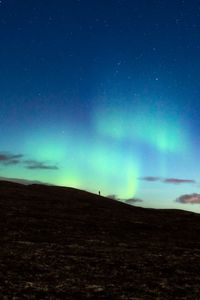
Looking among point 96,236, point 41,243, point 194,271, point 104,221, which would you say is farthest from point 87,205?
point 194,271

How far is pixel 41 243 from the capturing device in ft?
116

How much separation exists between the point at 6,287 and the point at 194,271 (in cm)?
1281

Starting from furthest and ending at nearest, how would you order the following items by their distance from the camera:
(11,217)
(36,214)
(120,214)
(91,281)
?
(120,214) < (36,214) < (11,217) < (91,281)

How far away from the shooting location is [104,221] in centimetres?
5062

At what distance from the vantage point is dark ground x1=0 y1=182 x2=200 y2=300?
2423 centimetres

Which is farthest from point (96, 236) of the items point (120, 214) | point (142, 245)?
point (120, 214)

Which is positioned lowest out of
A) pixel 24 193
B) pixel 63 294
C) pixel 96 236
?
pixel 63 294

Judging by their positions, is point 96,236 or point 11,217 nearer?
point 96,236

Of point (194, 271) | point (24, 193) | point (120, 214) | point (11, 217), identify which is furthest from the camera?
point (24, 193)

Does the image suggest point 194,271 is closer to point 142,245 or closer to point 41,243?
point 142,245

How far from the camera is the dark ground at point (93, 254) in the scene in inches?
954

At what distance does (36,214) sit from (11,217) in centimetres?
443

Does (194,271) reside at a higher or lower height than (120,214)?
lower

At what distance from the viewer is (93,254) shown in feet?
107
